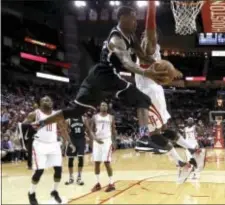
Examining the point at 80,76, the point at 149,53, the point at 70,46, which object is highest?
the point at 70,46

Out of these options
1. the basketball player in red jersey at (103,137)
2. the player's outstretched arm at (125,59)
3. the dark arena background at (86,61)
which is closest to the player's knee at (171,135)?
the player's outstretched arm at (125,59)

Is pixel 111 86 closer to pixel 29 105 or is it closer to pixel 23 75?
pixel 29 105

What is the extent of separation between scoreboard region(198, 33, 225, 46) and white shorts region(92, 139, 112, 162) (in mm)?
18100

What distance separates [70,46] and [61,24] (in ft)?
6.00

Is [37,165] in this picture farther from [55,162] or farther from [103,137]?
[103,137]

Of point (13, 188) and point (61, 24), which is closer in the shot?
point (13, 188)

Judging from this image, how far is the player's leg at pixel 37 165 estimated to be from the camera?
22.2ft

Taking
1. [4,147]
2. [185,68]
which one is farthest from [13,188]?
[185,68]

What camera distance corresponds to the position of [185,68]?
3284cm

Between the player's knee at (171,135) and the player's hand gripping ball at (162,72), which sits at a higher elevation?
the player's hand gripping ball at (162,72)

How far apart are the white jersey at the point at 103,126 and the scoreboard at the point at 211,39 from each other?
17.8m

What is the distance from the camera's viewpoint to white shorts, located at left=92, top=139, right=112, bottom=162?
29.2 ft

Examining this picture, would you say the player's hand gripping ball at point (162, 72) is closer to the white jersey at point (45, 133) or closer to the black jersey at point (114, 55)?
the black jersey at point (114, 55)

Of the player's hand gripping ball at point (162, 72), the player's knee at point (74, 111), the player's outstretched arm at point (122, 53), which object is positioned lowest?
the player's knee at point (74, 111)
